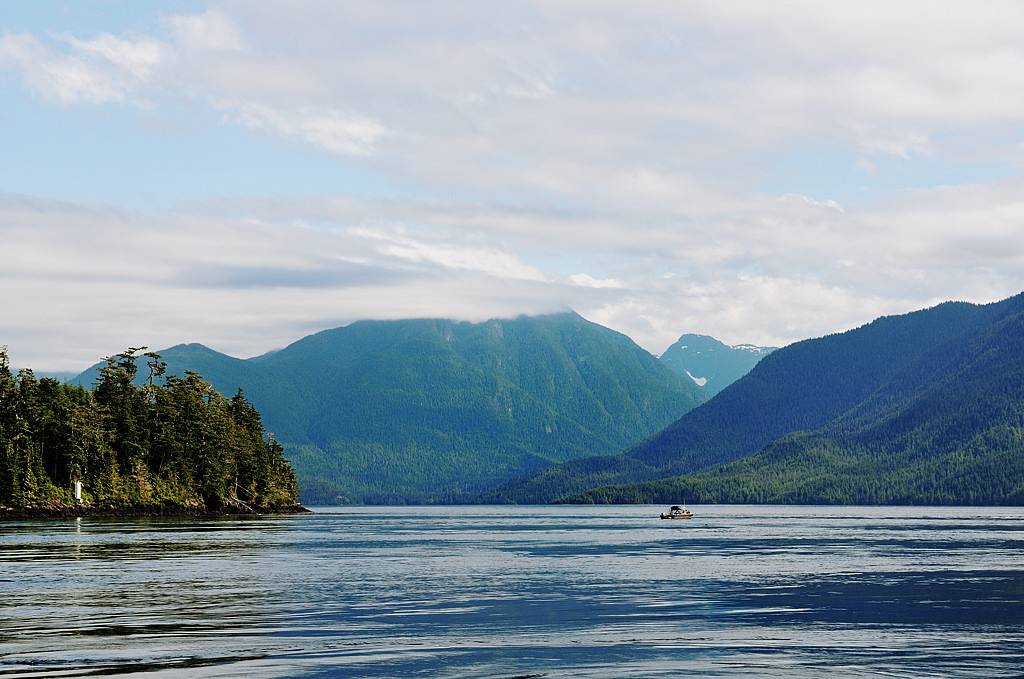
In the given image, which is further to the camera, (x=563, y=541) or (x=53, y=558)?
(x=563, y=541)

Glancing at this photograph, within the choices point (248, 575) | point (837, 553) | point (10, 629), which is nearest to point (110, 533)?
point (248, 575)

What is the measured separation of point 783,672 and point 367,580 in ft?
150

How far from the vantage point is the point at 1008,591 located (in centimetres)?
7556

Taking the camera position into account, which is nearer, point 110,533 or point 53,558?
point 53,558

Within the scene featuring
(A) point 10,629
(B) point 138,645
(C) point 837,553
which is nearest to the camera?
(B) point 138,645

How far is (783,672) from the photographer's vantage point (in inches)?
1711

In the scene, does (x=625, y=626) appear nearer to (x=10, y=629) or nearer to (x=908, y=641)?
(x=908, y=641)

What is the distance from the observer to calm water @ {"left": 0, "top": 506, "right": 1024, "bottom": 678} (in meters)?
45.3

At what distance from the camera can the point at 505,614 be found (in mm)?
62406

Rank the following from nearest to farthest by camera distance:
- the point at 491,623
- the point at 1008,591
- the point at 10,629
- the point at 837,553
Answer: the point at 10,629, the point at 491,623, the point at 1008,591, the point at 837,553

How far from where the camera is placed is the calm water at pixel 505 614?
1783 inches

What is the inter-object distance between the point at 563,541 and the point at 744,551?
35036mm

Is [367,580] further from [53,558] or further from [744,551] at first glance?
[744,551]

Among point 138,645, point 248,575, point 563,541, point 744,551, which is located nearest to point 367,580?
point 248,575
